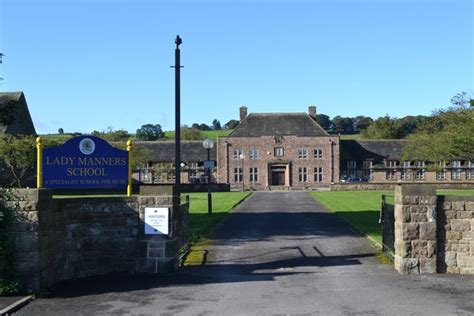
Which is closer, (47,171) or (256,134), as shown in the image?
(47,171)

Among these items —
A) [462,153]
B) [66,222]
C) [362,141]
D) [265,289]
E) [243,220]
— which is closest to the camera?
[265,289]

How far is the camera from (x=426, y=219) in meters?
11.8

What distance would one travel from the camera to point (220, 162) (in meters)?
85.6

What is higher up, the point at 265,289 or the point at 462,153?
the point at 462,153

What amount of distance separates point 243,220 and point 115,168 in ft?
40.9

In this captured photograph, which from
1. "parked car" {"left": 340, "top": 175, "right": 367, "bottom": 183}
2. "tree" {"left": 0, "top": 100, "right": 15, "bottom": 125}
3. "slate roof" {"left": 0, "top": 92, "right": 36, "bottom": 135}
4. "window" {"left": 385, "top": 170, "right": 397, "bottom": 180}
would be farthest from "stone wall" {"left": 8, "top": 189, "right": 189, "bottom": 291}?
"window" {"left": 385, "top": 170, "right": 397, "bottom": 180}

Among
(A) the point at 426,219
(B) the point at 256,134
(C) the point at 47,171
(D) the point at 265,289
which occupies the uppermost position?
(B) the point at 256,134

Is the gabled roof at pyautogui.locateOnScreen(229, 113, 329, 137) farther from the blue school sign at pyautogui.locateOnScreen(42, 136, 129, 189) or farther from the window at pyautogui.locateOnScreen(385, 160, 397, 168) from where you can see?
the blue school sign at pyautogui.locateOnScreen(42, 136, 129, 189)

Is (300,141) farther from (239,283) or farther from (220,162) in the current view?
(239,283)

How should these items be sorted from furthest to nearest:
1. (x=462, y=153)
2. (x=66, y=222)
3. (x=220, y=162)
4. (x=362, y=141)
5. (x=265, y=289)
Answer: (x=362, y=141)
(x=220, y=162)
(x=462, y=153)
(x=66, y=222)
(x=265, y=289)

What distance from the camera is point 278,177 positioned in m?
86.9

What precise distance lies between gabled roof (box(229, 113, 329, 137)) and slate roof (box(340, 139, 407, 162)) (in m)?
7.74

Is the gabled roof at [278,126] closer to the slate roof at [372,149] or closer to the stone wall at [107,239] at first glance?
the slate roof at [372,149]

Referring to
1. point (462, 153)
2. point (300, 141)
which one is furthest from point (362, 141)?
point (462, 153)
